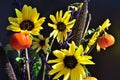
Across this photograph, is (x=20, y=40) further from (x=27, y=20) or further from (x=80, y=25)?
(x=80, y=25)

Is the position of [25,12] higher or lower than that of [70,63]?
higher

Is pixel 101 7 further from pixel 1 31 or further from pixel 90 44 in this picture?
pixel 90 44

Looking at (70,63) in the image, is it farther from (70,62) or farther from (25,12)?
(25,12)

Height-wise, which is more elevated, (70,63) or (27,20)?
(27,20)

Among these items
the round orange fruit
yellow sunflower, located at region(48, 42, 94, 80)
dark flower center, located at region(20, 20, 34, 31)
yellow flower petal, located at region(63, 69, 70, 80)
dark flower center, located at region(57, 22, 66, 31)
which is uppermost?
dark flower center, located at region(20, 20, 34, 31)

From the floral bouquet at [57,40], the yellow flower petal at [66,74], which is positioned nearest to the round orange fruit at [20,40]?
the floral bouquet at [57,40]

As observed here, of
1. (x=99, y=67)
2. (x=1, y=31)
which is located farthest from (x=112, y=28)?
(x=1, y=31)

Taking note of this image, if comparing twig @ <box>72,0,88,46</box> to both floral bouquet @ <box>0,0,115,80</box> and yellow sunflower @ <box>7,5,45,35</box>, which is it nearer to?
floral bouquet @ <box>0,0,115,80</box>

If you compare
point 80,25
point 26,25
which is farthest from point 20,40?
point 80,25

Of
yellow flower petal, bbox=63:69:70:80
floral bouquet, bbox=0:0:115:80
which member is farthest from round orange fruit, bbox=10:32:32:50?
yellow flower petal, bbox=63:69:70:80

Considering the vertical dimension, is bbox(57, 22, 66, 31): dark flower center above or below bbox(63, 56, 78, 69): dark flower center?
above
